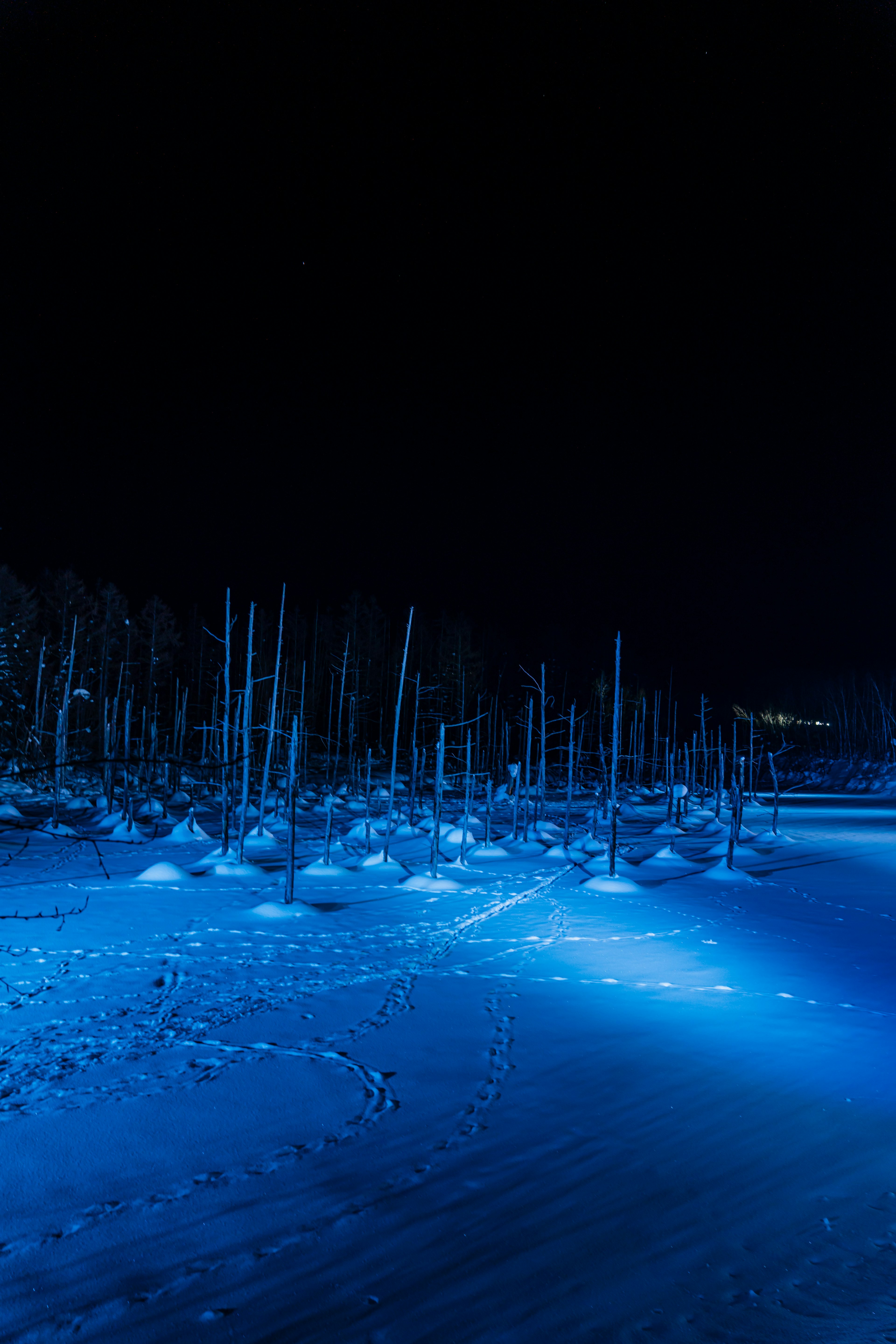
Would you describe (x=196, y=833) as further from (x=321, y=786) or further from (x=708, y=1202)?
(x=708, y=1202)

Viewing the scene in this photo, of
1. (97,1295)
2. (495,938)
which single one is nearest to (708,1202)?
(97,1295)

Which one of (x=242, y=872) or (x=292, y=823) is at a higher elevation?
(x=292, y=823)

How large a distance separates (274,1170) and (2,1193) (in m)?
1.42

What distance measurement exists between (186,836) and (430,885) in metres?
8.07

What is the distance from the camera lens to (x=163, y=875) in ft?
45.3

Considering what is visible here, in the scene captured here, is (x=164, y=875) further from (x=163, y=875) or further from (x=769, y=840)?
(x=769, y=840)

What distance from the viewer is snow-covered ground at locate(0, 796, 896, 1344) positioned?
3266 millimetres

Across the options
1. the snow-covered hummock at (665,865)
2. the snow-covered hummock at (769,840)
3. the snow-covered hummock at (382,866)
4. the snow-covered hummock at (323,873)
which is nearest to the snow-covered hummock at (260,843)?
the snow-covered hummock at (323,873)

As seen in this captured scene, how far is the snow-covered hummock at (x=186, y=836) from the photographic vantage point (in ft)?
62.1

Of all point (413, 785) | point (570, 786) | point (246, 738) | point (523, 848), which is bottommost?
point (523, 848)

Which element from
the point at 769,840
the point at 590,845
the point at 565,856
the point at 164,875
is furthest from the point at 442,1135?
the point at 769,840

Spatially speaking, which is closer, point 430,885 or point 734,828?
point 430,885

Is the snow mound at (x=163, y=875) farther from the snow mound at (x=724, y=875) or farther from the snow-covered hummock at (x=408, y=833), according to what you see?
the snow mound at (x=724, y=875)

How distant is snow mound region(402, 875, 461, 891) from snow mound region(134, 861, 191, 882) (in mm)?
4095
